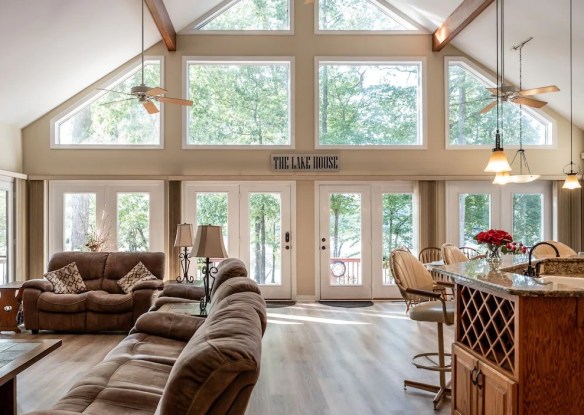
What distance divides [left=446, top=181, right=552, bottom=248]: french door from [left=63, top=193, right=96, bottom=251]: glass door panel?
5.83 meters

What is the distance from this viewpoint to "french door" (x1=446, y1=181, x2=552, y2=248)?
7918mm

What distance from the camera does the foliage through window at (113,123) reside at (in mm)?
7746

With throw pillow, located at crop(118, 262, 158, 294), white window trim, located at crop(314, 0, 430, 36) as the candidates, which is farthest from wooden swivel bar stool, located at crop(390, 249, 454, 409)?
white window trim, located at crop(314, 0, 430, 36)

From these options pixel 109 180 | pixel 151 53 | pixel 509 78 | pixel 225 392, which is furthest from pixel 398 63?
pixel 225 392

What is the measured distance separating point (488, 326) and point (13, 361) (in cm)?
282

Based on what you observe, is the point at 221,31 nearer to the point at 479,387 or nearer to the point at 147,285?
the point at 147,285

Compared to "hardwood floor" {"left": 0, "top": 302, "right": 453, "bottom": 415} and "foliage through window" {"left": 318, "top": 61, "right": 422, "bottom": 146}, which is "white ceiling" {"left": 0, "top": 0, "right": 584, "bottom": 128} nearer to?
"foliage through window" {"left": 318, "top": 61, "right": 422, "bottom": 146}

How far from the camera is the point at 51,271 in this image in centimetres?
588

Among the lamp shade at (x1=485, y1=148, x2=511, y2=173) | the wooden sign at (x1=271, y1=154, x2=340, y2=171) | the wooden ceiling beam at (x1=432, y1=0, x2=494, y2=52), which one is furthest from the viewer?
the wooden sign at (x1=271, y1=154, x2=340, y2=171)

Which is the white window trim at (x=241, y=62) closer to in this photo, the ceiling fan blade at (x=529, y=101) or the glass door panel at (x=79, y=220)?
the glass door panel at (x=79, y=220)

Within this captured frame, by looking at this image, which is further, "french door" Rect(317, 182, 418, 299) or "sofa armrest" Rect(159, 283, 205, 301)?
"french door" Rect(317, 182, 418, 299)

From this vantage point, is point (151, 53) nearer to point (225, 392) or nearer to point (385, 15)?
point (385, 15)

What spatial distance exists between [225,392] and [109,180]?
6.77 metres

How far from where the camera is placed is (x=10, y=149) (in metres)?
7.21
